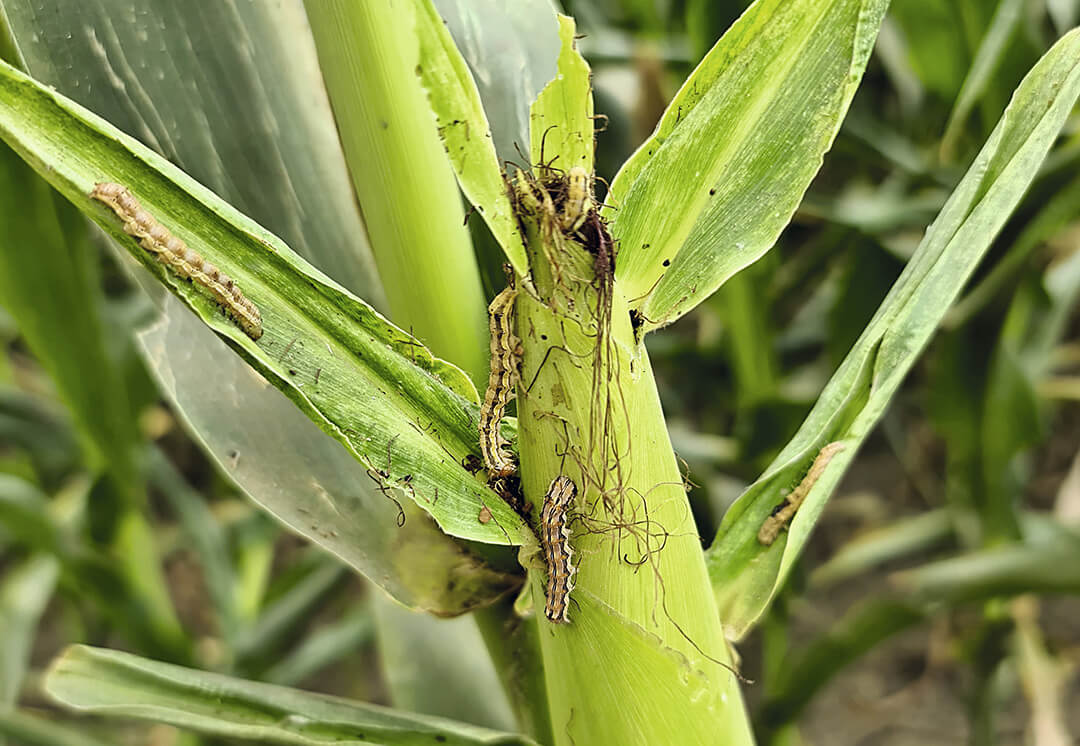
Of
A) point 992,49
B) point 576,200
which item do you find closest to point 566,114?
point 576,200

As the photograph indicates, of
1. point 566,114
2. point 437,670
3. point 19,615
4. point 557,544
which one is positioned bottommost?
point 19,615

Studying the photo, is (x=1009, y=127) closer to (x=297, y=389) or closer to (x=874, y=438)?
(x=297, y=389)

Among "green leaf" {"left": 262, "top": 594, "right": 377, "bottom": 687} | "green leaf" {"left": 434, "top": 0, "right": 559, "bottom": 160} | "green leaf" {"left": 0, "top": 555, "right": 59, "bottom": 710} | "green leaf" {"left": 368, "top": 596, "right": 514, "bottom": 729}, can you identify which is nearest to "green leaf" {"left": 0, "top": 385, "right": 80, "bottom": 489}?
"green leaf" {"left": 0, "top": 555, "right": 59, "bottom": 710}

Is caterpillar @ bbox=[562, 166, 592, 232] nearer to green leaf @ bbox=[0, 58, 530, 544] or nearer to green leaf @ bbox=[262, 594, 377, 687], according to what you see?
green leaf @ bbox=[0, 58, 530, 544]

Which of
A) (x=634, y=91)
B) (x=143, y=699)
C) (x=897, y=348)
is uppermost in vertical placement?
(x=634, y=91)

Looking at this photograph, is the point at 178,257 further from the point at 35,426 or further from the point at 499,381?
the point at 35,426

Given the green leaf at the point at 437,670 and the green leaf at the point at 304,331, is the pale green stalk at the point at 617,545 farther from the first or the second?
the green leaf at the point at 437,670

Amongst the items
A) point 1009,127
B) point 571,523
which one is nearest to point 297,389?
point 571,523
